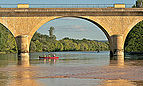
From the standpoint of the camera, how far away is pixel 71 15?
60.0 m

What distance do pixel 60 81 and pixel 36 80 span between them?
207 cm

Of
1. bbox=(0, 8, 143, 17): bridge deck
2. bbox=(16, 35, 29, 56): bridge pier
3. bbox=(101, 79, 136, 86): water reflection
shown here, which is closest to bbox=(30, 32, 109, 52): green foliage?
bbox=(16, 35, 29, 56): bridge pier

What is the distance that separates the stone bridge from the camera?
193 feet

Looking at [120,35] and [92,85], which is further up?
[120,35]

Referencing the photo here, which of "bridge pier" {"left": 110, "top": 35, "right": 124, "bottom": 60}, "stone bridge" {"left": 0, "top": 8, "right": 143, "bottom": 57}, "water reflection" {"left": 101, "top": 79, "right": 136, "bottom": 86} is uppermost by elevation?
"stone bridge" {"left": 0, "top": 8, "right": 143, "bottom": 57}

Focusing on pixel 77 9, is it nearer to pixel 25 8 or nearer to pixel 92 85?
pixel 25 8

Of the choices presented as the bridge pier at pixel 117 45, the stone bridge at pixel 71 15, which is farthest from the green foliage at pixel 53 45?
the bridge pier at pixel 117 45

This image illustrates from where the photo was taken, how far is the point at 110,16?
198 ft

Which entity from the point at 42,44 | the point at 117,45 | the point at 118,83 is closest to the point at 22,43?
the point at 117,45

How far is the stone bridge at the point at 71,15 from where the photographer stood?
58.9m

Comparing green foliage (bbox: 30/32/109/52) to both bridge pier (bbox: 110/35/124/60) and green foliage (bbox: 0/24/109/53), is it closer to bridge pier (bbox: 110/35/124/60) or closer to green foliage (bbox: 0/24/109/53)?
green foliage (bbox: 0/24/109/53)

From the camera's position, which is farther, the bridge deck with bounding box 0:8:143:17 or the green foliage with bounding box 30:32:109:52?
the green foliage with bounding box 30:32:109:52

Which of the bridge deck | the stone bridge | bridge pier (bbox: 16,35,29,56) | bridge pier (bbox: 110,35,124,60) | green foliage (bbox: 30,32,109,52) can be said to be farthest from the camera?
green foliage (bbox: 30,32,109,52)

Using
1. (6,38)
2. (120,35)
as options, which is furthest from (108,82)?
(6,38)
